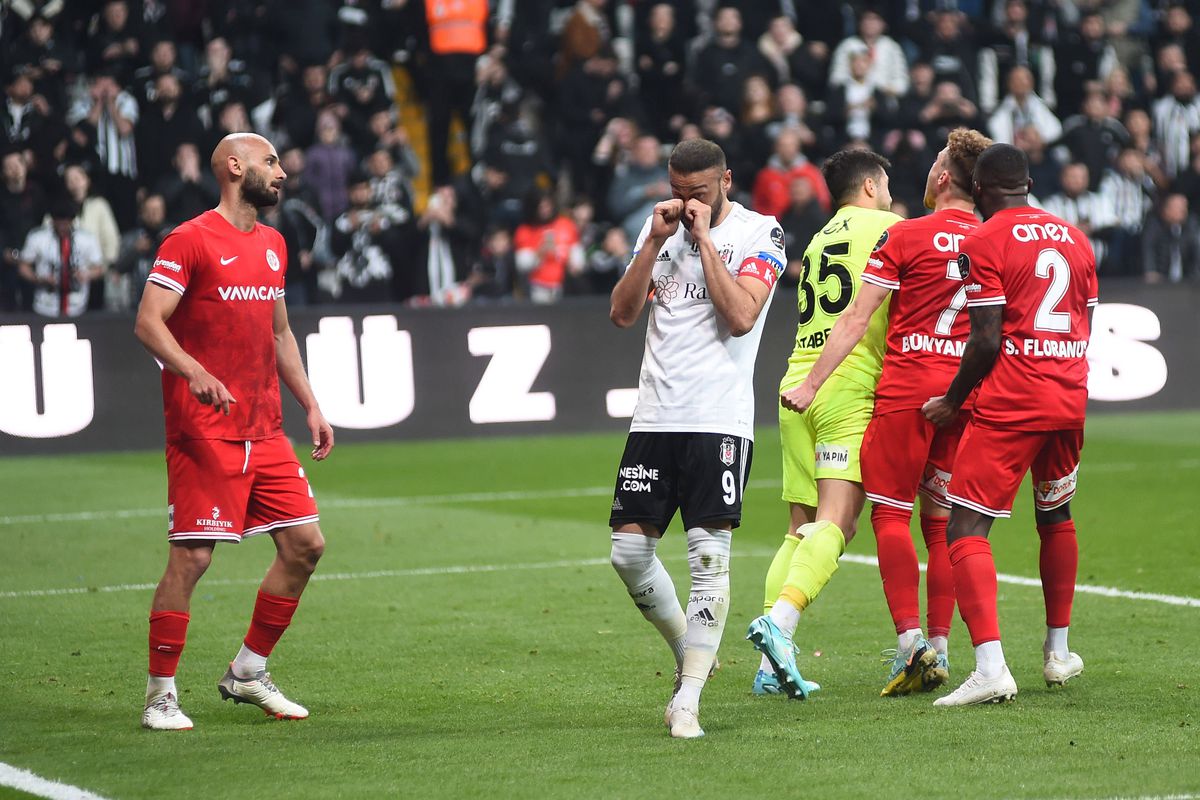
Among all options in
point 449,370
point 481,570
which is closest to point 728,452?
point 481,570

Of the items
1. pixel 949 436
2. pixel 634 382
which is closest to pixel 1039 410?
pixel 949 436

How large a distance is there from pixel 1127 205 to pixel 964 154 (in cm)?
1500

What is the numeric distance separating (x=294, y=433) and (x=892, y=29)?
1044 cm

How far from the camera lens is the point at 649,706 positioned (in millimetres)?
6602

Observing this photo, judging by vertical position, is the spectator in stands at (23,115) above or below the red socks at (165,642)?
above

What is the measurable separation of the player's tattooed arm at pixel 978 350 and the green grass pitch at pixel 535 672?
1.14 m

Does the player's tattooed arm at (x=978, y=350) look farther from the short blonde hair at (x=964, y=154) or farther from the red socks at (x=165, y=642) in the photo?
the red socks at (x=165, y=642)

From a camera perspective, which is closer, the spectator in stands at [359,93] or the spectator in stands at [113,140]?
the spectator in stands at [113,140]

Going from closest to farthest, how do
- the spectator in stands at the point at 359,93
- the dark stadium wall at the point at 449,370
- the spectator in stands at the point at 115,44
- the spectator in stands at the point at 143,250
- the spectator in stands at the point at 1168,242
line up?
the dark stadium wall at the point at 449,370 → the spectator in stands at the point at 143,250 → the spectator in stands at the point at 115,44 → the spectator in stands at the point at 359,93 → the spectator in stands at the point at 1168,242

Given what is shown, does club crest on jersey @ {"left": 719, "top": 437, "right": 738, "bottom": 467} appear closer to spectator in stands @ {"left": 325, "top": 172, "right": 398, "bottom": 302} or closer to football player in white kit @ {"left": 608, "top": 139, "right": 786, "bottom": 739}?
football player in white kit @ {"left": 608, "top": 139, "right": 786, "bottom": 739}

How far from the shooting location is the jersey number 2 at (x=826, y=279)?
7.20m

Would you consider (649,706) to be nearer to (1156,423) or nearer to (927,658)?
(927,658)

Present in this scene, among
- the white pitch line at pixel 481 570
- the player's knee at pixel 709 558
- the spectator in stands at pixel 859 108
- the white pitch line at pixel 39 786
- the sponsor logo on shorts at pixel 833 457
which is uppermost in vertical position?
the spectator in stands at pixel 859 108

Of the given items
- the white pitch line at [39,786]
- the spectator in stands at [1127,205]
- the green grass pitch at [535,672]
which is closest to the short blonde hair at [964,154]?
the green grass pitch at [535,672]
